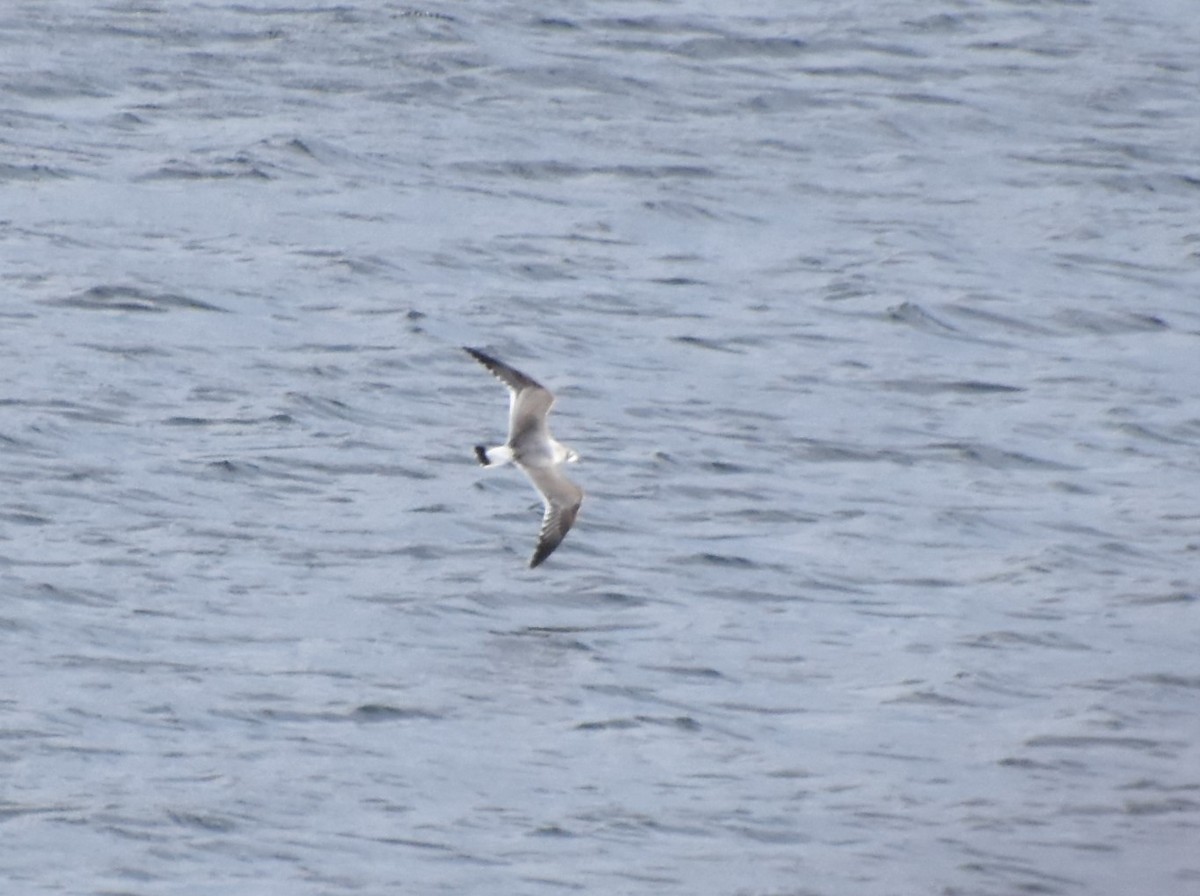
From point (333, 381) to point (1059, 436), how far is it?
4.94m

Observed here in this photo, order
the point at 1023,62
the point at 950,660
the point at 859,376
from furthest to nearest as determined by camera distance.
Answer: the point at 1023,62 < the point at 859,376 < the point at 950,660

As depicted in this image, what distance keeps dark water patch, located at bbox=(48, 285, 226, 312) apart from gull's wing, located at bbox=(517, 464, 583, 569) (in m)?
5.65

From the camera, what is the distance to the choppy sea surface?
1191 centimetres

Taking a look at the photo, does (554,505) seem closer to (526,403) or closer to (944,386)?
(526,403)

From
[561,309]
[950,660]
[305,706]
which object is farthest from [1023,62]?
[305,706]

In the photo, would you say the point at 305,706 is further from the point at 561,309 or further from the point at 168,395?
the point at 561,309

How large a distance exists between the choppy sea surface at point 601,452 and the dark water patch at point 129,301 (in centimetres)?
5

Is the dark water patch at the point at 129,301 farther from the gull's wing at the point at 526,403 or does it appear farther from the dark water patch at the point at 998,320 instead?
the dark water patch at the point at 998,320

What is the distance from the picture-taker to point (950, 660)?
14039mm

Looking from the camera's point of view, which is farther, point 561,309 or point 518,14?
point 518,14

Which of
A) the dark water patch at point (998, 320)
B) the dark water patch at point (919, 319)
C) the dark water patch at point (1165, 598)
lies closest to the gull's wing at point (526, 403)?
the dark water patch at point (1165, 598)

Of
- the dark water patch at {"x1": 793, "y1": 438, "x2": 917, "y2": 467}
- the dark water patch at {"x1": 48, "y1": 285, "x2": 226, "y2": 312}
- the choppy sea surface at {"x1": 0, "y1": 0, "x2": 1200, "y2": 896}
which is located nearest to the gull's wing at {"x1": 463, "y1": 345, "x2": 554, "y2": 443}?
the choppy sea surface at {"x1": 0, "y1": 0, "x2": 1200, "y2": 896}

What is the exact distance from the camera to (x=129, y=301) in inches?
749

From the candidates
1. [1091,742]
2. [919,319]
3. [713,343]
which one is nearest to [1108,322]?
[919,319]
